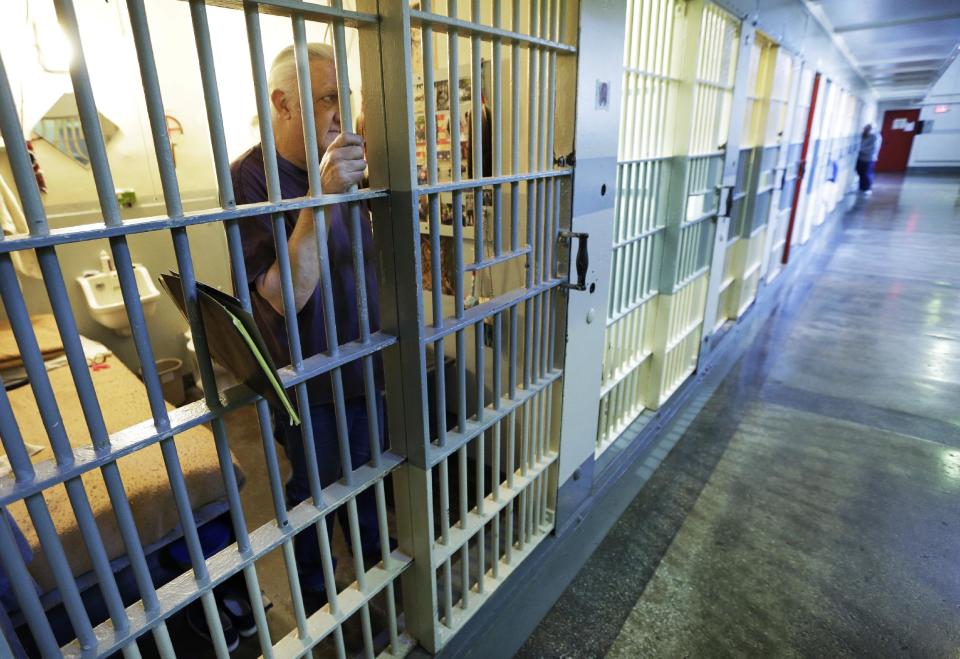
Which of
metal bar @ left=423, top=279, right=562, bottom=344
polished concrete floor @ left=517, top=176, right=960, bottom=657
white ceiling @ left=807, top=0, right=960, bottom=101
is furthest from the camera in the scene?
white ceiling @ left=807, top=0, right=960, bottom=101

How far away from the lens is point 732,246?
4301 millimetres

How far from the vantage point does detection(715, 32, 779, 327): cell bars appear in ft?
12.8

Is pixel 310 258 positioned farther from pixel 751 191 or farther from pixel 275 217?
pixel 751 191

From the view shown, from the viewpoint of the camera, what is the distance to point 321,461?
172cm

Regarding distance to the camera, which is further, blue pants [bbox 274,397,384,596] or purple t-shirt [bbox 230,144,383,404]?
blue pants [bbox 274,397,384,596]

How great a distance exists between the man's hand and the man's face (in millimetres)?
268

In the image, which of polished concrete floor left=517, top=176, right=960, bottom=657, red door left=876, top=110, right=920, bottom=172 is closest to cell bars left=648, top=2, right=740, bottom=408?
polished concrete floor left=517, top=176, right=960, bottom=657

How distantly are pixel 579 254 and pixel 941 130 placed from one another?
22.1 metres

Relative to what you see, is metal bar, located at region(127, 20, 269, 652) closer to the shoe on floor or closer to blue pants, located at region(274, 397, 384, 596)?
blue pants, located at region(274, 397, 384, 596)

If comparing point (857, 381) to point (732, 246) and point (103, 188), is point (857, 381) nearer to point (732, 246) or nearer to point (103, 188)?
point (732, 246)

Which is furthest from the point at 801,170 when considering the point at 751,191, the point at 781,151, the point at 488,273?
the point at 488,273

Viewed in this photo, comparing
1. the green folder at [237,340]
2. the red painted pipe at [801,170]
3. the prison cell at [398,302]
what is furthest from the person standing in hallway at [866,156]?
the green folder at [237,340]

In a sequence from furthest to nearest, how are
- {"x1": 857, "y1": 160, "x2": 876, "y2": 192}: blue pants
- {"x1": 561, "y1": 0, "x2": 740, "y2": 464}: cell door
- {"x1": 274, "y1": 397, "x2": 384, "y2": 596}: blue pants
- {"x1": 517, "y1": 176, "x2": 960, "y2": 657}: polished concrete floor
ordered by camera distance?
{"x1": 857, "y1": 160, "x2": 876, "y2": 192}: blue pants, {"x1": 561, "y1": 0, "x2": 740, "y2": 464}: cell door, {"x1": 517, "y1": 176, "x2": 960, "y2": 657}: polished concrete floor, {"x1": 274, "y1": 397, "x2": 384, "y2": 596}: blue pants

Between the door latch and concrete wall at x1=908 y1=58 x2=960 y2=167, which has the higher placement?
concrete wall at x1=908 y1=58 x2=960 y2=167
